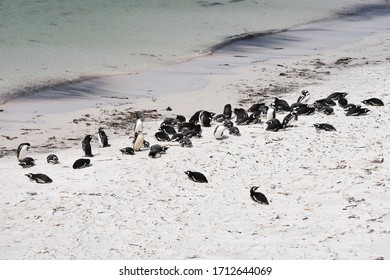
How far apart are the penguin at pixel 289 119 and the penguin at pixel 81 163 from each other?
11.4 feet

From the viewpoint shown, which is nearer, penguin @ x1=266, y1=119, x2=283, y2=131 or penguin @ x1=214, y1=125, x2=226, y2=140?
penguin @ x1=214, y1=125, x2=226, y2=140

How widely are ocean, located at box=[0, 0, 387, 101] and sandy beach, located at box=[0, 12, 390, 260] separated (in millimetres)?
3441

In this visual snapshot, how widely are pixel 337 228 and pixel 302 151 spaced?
315 centimetres

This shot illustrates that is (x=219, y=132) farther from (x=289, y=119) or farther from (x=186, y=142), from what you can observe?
(x=289, y=119)

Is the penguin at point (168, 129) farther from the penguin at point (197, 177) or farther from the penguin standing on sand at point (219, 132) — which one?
the penguin at point (197, 177)

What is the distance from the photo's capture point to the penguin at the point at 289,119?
508 inches

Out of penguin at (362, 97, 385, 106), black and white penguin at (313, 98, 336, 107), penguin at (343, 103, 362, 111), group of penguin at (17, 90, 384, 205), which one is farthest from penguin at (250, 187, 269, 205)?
penguin at (362, 97, 385, 106)

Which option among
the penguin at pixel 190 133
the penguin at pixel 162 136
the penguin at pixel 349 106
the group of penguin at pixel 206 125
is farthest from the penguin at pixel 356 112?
the penguin at pixel 162 136

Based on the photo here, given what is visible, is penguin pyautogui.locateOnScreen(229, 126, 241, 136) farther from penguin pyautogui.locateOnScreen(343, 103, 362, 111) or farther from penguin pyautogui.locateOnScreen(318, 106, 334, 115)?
penguin pyautogui.locateOnScreen(343, 103, 362, 111)

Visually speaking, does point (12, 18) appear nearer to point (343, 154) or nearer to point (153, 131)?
point (153, 131)

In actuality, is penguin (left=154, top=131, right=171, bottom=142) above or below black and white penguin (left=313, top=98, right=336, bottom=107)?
below

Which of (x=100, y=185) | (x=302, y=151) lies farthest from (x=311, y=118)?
(x=100, y=185)

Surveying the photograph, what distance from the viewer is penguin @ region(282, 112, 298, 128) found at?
12898 millimetres

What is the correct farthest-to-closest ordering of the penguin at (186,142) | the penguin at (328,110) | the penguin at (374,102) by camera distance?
1. the penguin at (374,102)
2. the penguin at (328,110)
3. the penguin at (186,142)
